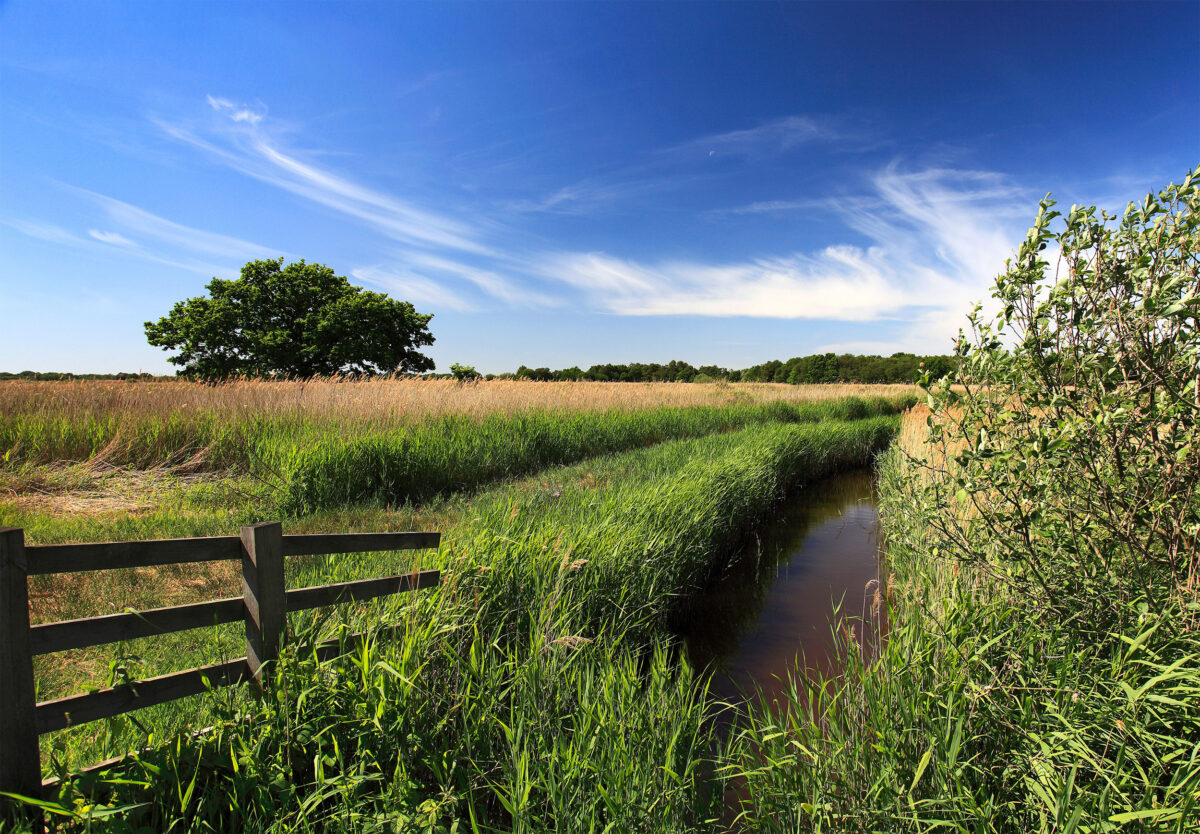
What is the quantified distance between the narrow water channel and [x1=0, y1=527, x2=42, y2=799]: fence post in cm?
303

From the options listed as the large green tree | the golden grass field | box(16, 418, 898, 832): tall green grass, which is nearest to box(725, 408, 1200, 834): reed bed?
box(16, 418, 898, 832): tall green grass

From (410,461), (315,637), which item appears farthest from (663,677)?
(410,461)

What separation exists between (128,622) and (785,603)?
20.4 ft

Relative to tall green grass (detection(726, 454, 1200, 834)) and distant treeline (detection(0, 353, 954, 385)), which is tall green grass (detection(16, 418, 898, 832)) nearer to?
tall green grass (detection(726, 454, 1200, 834))

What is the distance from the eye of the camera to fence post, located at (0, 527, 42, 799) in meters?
1.78

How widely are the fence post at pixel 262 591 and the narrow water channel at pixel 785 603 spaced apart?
8.02 ft

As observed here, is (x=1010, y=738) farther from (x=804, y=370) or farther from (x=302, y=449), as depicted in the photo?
(x=804, y=370)

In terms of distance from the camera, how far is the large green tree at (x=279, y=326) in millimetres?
31766

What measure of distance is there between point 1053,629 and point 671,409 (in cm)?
1468

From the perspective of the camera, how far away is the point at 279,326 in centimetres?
3294

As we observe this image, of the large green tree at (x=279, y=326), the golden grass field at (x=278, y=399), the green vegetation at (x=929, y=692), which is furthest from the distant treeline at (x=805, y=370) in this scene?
the green vegetation at (x=929, y=692)

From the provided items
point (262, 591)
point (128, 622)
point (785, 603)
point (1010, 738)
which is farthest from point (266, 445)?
point (1010, 738)

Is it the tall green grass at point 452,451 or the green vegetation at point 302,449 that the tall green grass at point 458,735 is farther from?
the green vegetation at point 302,449

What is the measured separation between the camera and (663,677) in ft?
10.6
